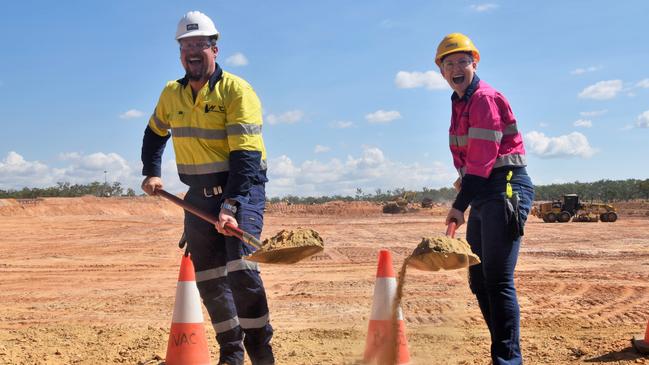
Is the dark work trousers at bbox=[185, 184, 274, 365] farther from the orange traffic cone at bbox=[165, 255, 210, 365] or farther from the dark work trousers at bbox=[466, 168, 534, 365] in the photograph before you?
the dark work trousers at bbox=[466, 168, 534, 365]

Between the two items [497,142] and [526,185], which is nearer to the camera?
[497,142]

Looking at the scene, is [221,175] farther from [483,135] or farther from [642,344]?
[642,344]

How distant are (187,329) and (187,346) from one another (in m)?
0.12

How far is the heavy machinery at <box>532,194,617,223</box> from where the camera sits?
2931 cm

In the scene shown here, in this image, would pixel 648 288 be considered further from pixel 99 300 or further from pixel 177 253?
pixel 177 253

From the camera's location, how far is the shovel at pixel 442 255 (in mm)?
3215

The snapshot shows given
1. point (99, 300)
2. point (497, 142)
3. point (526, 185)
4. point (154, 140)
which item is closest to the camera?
point (497, 142)

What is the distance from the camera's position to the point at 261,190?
3.92 m

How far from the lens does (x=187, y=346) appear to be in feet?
14.0

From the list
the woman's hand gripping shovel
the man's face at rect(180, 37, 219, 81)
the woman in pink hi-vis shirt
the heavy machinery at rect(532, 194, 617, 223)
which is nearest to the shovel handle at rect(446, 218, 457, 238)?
the woman in pink hi-vis shirt

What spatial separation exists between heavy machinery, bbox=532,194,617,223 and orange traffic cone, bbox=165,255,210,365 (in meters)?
27.8

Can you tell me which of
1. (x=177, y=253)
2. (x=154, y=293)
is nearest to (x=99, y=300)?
(x=154, y=293)

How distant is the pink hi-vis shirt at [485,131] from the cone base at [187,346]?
7.23ft

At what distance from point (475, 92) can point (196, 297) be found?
2443 millimetres
